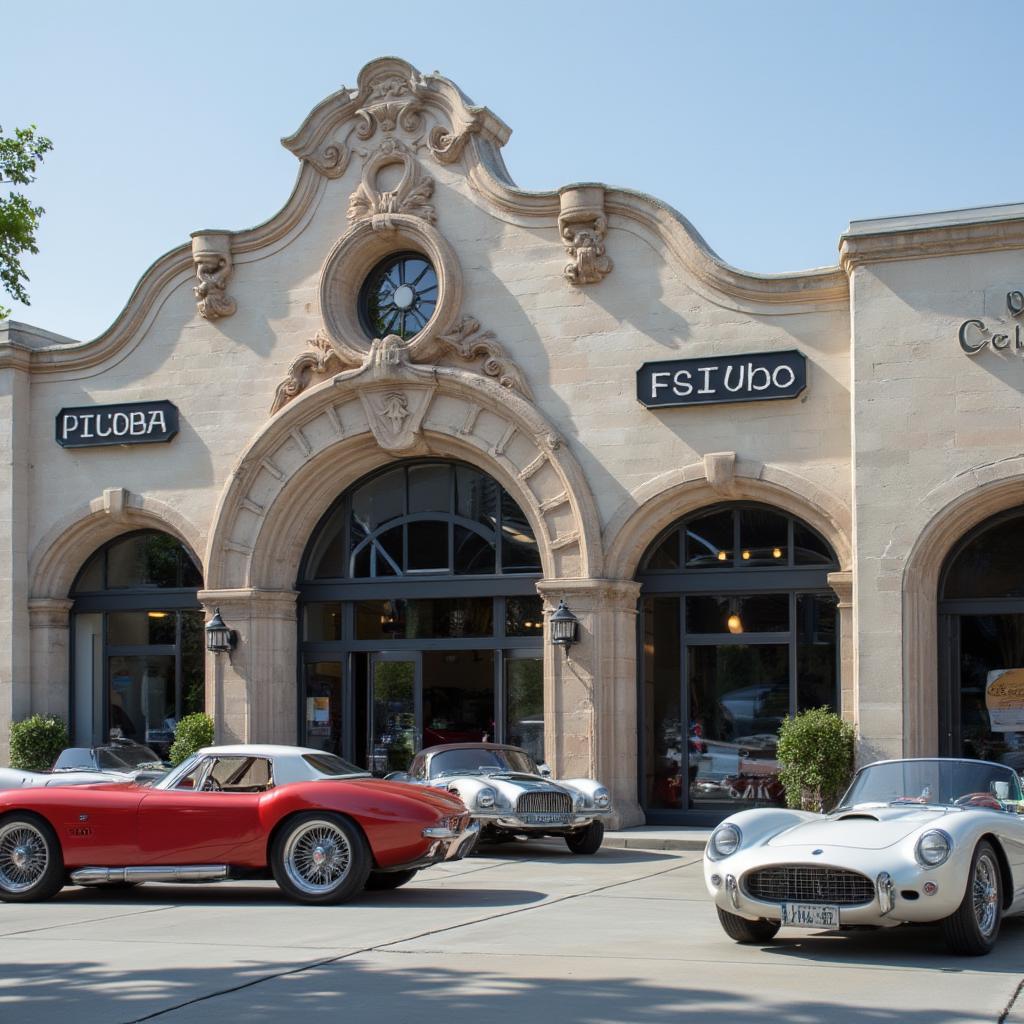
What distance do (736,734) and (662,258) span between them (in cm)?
648

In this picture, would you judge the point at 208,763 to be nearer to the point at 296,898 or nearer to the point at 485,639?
the point at 296,898

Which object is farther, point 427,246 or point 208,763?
point 427,246

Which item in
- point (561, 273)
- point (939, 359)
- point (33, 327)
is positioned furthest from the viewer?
point (33, 327)

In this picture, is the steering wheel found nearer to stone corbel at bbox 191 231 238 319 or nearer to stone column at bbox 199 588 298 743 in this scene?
stone column at bbox 199 588 298 743

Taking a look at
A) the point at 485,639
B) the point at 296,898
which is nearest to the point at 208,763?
the point at 296,898

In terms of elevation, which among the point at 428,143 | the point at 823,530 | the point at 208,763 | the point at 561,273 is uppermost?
the point at 428,143

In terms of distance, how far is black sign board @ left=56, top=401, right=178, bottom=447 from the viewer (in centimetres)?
2348

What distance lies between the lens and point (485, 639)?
21.8 m

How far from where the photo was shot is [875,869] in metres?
9.21

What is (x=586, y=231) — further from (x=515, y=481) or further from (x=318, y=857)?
(x=318, y=857)

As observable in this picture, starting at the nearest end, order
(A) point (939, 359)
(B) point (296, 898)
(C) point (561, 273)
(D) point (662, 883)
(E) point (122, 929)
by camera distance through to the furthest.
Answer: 1. (E) point (122, 929)
2. (B) point (296, 898)
3. (D) point (662, 883)
4. (A) point (939, 359)
5. (C) point (561, 273)

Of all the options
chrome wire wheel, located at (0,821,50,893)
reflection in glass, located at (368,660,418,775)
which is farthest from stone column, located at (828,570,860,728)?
chrome wire wheel, located at (0,821,50,893)

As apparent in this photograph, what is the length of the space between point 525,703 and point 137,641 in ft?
22.7

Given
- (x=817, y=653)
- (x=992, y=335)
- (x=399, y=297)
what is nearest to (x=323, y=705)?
(x=399, y=297)
